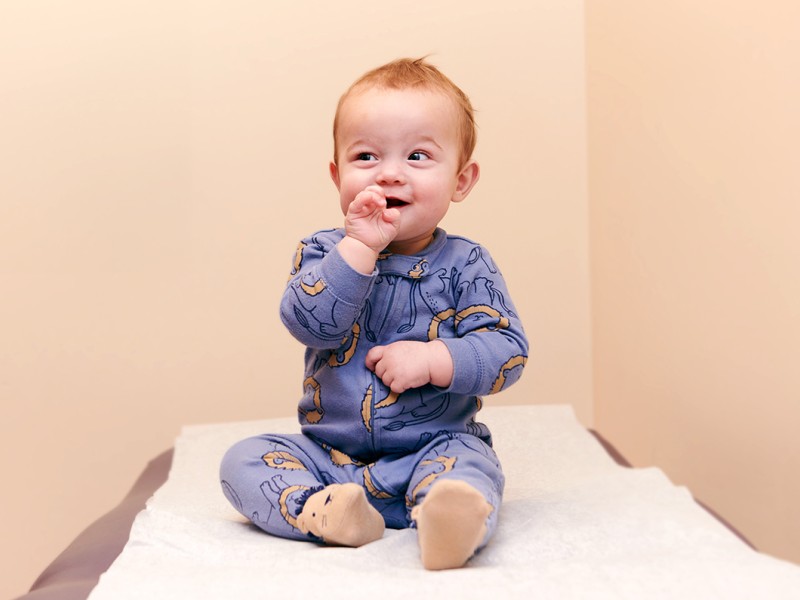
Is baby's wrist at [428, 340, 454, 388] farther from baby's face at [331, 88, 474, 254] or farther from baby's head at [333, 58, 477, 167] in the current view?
baby's head at [333, 58, 477, 167]

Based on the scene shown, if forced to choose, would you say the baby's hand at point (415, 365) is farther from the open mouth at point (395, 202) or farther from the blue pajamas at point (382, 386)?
the open mouth at point (395, 202)

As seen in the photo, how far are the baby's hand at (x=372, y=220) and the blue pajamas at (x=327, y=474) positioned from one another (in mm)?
271

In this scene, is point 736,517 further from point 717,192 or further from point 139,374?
point 139,374

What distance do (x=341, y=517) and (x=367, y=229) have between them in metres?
0.35

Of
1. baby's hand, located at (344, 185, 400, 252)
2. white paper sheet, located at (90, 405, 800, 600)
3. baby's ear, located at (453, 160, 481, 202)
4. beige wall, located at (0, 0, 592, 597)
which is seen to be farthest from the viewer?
beige wall, located at (0, 0, 592, 597)

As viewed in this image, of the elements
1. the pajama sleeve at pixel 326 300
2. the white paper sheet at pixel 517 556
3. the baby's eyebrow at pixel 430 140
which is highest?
the baby's eyebrow at pixel 430 140

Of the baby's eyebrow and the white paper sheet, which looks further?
the baby's eyebrow

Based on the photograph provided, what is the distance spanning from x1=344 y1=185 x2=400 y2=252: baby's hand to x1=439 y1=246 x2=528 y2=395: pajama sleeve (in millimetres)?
147

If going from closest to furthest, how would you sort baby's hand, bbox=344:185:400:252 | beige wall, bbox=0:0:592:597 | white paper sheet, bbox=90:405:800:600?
white paper sheet, bbox=90:405:800:600
baby's hand, bbox=344:185:400:252
beige wall, bbox=0:0:592:597

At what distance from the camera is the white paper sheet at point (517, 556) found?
1024mm

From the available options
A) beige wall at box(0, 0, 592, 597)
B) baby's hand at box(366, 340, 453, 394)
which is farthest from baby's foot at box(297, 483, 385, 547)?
beige wall at box(0, 0, 592, 597)

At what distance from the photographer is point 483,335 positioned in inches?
52.8

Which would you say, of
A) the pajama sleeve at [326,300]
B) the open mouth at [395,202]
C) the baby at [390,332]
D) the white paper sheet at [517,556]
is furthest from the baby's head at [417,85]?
the white paper sheet at [517,556]

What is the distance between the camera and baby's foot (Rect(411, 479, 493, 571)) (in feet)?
3.54
